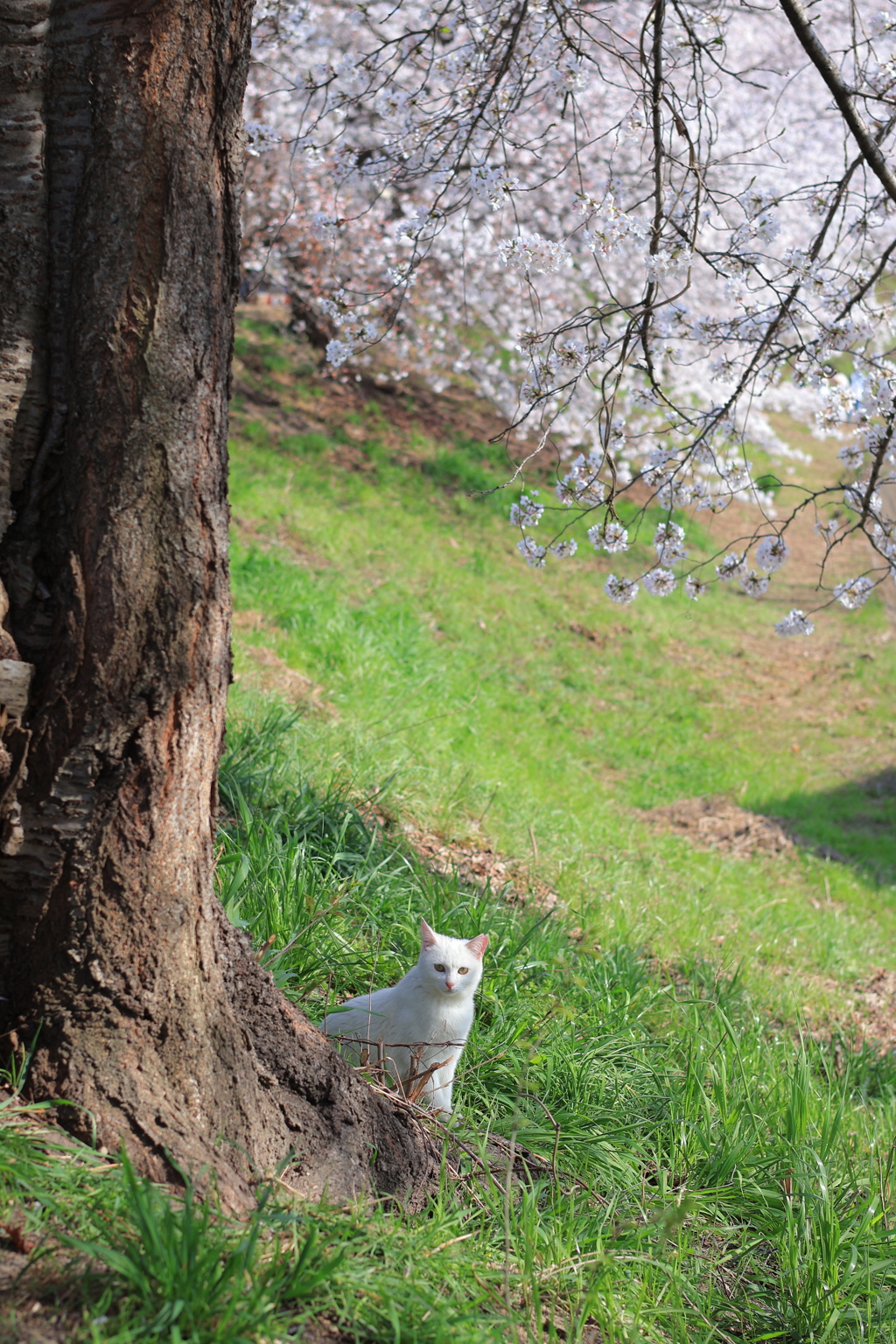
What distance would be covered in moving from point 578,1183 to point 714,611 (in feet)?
39.2

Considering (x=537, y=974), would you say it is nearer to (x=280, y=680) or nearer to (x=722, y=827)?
(x=280, y=680)

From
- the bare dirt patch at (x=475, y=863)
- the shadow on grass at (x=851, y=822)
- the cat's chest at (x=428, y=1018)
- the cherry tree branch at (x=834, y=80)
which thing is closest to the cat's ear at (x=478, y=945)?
the cat's chest at (x=428, y=1018)

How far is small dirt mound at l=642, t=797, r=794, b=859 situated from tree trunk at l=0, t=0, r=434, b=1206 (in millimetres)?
6223

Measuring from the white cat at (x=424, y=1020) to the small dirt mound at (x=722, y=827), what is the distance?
Result: 5.18m

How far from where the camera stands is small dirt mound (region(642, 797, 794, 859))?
306 inches

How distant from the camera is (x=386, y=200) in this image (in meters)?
13.1

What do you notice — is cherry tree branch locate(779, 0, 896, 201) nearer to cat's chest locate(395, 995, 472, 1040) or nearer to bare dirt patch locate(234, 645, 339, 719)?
cat's chest locate(395, 995, 472, 1040)

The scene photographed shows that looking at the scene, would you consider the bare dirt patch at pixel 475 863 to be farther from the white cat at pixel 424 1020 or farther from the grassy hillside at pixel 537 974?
the white cat at pixel 424 1020

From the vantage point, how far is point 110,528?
178 cm

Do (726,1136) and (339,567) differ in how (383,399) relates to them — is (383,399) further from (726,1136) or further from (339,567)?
(726,1136)

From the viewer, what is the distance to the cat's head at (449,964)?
2.60 metres

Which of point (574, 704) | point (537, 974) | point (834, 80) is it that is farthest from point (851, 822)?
point (834, 80)

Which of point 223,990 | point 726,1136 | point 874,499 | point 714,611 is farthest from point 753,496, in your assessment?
point 714,611

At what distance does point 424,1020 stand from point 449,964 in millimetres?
174
